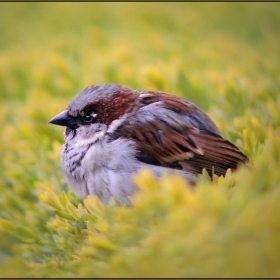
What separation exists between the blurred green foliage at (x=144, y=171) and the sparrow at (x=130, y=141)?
0.32 ft

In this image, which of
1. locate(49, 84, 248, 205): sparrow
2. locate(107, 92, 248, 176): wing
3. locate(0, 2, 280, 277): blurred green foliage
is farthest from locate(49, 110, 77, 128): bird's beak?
locate(107, 92, 248, 176): wing

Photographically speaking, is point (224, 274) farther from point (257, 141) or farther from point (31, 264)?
point (257, 141)

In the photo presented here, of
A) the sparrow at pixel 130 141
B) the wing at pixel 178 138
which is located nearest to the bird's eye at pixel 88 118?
the sparrow at pixel 130 141

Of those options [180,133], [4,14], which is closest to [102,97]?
[180,133]

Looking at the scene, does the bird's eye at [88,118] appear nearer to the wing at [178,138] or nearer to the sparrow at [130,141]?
the sparrow at [130,141]

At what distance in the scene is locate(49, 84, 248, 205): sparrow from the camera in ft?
6.11

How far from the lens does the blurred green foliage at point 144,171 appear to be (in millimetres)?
810

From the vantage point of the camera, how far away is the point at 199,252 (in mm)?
795

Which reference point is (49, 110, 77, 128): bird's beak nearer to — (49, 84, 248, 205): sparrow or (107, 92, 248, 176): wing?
(49, 84, 248, 205): sparrow

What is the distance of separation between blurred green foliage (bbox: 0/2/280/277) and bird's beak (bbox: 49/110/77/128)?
5.1 inches

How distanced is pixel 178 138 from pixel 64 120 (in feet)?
1.79

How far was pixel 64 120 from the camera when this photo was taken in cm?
213

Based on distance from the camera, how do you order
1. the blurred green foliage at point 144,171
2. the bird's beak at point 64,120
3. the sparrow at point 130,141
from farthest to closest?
1. the bird's beak at point 64,120
2. the sparrow at point 130,141
3. the blurred green foliage at point 144,171

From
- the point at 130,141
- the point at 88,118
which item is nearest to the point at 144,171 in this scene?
the point at 130,141
